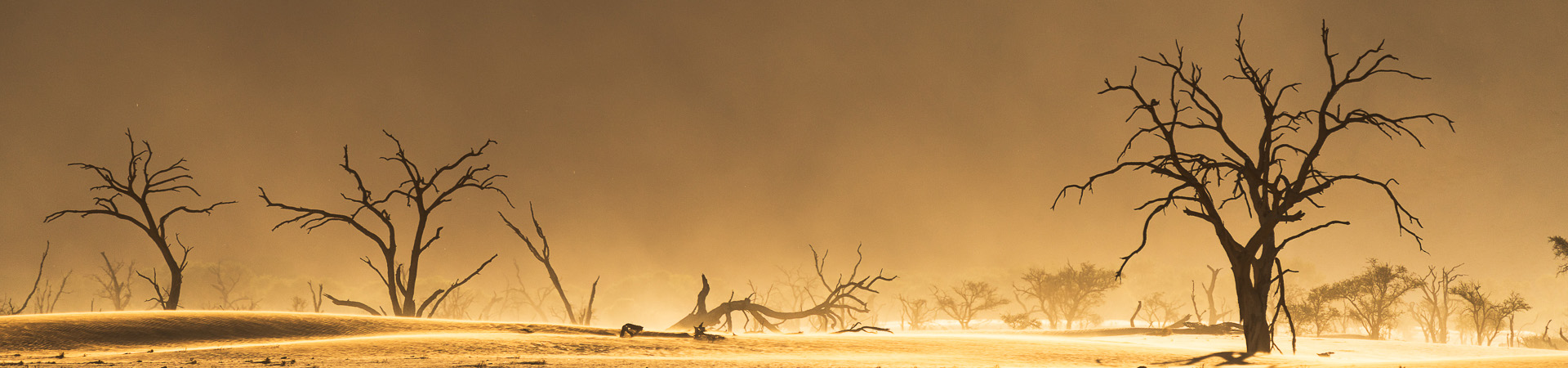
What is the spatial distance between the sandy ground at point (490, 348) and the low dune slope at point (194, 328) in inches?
1.0

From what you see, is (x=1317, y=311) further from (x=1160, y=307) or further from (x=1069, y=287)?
(x=1160, y=307)

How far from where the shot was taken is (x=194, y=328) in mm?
14977

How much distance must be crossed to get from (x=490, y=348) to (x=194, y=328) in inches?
241

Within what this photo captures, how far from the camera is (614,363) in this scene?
11070 millimetres

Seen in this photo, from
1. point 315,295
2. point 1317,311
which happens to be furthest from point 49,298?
point 1317,311

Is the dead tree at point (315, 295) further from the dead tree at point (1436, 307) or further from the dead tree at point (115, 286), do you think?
the dead tree at point (1436, 307)

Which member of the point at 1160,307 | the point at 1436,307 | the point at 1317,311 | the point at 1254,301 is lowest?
the point at 1160,307

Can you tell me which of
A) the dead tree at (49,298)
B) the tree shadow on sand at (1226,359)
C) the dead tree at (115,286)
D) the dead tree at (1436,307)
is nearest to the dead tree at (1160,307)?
the dead tree at (1436,307)

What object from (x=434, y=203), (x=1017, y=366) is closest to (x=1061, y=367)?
(x=1017, y=366)

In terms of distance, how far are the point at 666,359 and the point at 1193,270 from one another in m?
125

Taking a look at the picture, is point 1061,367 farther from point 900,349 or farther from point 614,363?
point 614,363

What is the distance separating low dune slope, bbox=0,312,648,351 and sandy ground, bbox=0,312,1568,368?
0.08ft

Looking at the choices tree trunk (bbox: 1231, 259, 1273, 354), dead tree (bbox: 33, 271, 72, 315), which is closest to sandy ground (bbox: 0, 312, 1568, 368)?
tree trunk (bbox: 1231, 259, 1273, 354)

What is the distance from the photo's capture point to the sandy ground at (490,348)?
11297 millimetres
